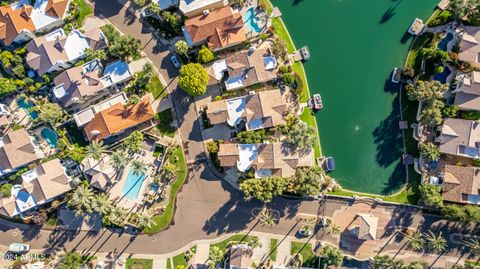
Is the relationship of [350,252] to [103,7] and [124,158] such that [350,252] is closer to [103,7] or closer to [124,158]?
[124,158]

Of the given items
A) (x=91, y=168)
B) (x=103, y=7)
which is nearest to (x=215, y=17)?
(x=103, y=7)

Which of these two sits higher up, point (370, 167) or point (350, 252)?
point (370, 167)

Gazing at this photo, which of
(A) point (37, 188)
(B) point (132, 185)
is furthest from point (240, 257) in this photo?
(A) point (37, 188)

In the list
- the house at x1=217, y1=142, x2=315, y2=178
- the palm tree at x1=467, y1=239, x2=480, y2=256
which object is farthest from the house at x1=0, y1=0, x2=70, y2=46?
the palm tree at x1=467, y1=239, x2=480, y2=256

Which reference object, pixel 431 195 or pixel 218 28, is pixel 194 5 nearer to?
pixel 218 28

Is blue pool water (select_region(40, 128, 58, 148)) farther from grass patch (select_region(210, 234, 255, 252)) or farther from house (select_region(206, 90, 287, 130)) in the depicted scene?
grass patch (select_region(210, 234, 255, 252))

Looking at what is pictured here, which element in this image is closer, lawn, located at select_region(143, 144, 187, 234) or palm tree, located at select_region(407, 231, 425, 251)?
palm tree, located at select_region(407, 231, 425, 251)

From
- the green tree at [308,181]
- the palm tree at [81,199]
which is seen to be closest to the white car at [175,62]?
the palm tree at [81,199]
